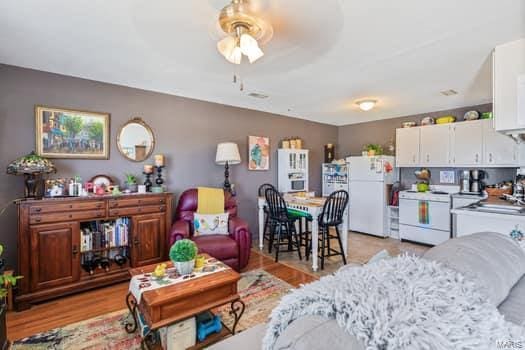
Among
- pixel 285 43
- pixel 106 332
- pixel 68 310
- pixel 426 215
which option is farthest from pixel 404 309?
pixel 426 215

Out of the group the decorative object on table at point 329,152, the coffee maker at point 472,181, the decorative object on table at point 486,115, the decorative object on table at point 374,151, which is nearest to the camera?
the decorative object on table at point 486,115

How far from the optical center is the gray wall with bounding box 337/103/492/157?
4711 mm

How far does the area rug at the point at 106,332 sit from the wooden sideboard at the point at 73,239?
60cm

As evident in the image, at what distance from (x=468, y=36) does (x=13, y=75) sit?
14.1 ft

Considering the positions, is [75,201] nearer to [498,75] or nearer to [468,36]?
[468,36]

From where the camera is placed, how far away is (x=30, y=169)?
8.00ft

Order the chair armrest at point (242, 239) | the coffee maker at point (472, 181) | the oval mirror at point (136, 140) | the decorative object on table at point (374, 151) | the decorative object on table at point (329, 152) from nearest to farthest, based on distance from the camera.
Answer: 1. the chair armrest at point (242, 239)
2. the oval mirror at point (136, 140)
3. the coffee maker at point (472, 181)
4. the decorative object on table at point (374, 151)
5. the decorative object on table at point (329, 152)

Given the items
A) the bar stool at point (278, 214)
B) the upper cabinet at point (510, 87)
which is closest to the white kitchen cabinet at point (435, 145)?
the upper cabinet at point (510, 87)

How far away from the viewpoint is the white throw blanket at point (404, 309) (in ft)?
1.90

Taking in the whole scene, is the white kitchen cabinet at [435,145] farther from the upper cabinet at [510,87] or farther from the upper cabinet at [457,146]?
the upper cabinet at [510,87]

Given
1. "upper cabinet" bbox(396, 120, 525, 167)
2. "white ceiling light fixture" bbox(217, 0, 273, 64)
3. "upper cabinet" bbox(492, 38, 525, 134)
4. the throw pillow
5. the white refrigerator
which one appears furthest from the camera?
the white refrigerator

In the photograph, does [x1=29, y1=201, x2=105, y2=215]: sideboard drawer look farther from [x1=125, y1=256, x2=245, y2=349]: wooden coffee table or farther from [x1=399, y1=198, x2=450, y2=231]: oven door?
[x1=399, y1=198, x2=450, y2=231]: oven door

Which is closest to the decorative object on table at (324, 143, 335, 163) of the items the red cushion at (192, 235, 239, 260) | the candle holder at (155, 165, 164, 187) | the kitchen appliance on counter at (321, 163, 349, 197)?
the kitchen appliance on counter at (321, 163, 349, 197)

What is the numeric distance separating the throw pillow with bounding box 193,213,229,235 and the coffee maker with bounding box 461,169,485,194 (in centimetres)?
399
